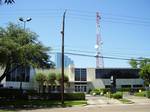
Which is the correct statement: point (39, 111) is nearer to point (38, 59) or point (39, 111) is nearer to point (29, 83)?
point (38, 59)

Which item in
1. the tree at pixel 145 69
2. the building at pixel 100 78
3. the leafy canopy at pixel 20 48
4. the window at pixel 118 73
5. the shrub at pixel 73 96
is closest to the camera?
the leafy canopy at pixel 20 48

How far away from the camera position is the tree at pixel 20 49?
36750 millimetres

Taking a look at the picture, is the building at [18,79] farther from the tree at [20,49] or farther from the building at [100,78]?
the tree at [20,49]

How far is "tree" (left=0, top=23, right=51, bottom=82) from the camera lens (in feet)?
121

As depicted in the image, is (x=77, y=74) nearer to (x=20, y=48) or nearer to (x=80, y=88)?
(x=80, y=88)

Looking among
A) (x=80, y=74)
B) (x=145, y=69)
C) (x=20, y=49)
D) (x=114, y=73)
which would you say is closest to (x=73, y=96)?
(x=20, y=49)

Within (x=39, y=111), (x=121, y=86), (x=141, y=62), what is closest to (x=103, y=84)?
(x=121, y=86)

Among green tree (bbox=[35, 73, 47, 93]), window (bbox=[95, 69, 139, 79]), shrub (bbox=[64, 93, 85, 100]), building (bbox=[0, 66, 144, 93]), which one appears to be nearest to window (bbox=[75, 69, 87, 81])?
building (bbox=[0, 66, 144, 93])

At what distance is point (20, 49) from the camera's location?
3712 centimetres

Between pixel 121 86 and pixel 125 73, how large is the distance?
11.7 ft

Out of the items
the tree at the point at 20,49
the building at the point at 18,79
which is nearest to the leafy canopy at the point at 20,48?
the tree at the point at 20,49

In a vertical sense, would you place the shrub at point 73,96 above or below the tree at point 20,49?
below

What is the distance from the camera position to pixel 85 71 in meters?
85.9

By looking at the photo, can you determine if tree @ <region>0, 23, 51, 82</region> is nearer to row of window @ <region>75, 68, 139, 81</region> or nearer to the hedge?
the hedge
